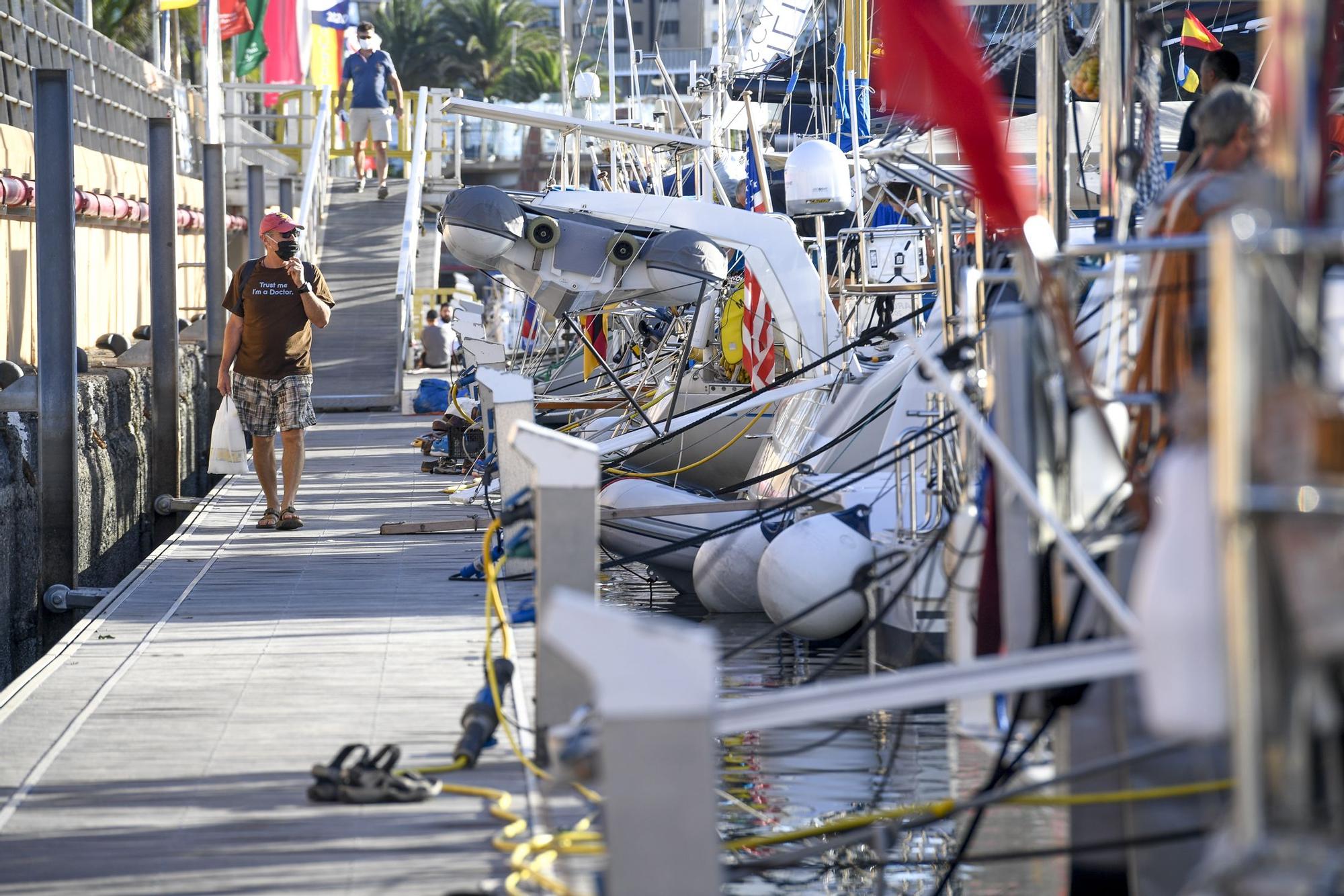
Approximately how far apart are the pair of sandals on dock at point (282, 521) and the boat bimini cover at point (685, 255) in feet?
9.88

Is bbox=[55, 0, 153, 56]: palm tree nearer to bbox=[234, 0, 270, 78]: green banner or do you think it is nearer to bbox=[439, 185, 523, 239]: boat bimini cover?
bbox=[234, 0, 270, 78]: green banner

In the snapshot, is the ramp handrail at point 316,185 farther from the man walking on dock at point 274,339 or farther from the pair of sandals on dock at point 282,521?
the man walking on dock at point 274,339

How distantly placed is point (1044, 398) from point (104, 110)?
1947 cm

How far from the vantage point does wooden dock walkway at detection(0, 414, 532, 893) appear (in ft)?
14.4

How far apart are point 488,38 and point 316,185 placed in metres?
31.9

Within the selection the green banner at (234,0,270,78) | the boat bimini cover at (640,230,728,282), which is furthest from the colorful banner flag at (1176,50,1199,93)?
the green banner at (234,0,270,78)

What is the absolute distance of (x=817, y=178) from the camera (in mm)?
9758

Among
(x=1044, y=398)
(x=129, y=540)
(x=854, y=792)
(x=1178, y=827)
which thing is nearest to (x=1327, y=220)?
(x=1044, y=398)

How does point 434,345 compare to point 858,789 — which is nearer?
point 858,789

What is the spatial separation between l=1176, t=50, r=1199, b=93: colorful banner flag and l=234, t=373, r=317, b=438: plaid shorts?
7810 mm

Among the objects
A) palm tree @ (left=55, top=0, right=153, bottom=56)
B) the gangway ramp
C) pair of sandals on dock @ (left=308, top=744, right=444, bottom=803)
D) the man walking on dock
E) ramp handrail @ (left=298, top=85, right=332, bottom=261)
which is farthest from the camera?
palm tree @ (left=55, top=0, right=153, bottom=56)

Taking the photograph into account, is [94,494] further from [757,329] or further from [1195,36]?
[1195,36]

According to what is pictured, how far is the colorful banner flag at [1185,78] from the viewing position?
14.1 m

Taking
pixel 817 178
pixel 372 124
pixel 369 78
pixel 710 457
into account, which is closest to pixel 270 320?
pixel 817 178
